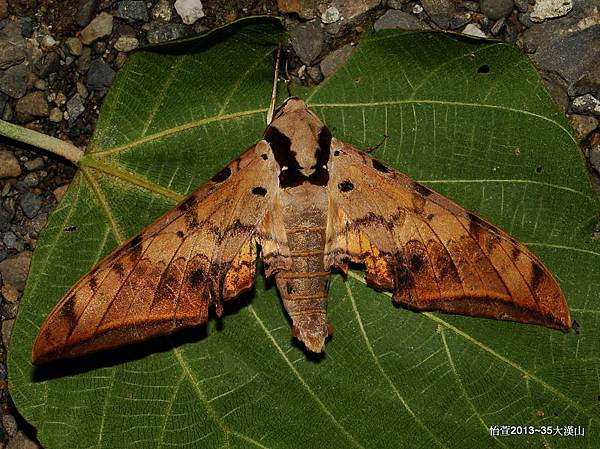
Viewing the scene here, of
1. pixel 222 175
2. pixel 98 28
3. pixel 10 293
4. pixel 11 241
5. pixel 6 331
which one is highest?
pixel 98 28

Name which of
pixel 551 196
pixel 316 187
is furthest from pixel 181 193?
pixel 551 196

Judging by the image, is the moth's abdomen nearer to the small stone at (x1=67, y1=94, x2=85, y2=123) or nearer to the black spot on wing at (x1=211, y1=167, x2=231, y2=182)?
the black spot on wing at (x1=211, y1=167, x2=231, y2=182)

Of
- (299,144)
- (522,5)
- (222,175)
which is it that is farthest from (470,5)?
(222,175)

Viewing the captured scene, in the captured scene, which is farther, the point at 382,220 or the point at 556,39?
the point at 556,39

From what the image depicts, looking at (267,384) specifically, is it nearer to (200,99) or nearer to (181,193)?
(181,193)

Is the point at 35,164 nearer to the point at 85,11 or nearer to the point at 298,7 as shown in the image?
the point at 85,11

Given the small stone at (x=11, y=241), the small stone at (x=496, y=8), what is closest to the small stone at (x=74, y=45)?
the small stone at (x=11, y=241)
